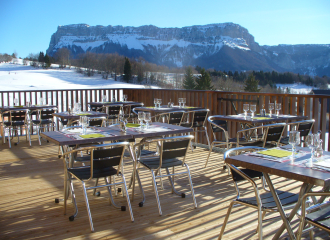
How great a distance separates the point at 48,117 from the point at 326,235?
20.8 ft

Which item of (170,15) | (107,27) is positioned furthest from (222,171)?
(107,27)

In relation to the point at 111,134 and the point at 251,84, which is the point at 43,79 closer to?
the point at 251,84


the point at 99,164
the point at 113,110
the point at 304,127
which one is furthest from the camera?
the point at 113,110

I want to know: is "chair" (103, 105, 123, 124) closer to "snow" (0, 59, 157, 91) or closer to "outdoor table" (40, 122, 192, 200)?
"outdoor table" (40, 122, 192, 200)

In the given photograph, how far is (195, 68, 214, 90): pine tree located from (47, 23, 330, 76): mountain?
2350cm

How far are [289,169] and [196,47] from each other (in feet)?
333

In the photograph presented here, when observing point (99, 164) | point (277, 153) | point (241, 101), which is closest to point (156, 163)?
point (99, 164)

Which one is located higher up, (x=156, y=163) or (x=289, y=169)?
(x=289, y=169)

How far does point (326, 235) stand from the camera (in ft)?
10.1

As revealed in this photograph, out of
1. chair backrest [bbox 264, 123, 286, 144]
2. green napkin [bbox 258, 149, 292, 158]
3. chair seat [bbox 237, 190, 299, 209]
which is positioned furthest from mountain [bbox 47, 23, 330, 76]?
chair seat [bbox 237, 190, 299, 209]

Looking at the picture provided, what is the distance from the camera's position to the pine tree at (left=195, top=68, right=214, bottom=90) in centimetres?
5566

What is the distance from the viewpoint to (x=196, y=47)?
101188 mm

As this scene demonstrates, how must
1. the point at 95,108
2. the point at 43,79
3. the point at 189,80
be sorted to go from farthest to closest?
the point at 189,80 < the point at 43,79 < the point at 95,108

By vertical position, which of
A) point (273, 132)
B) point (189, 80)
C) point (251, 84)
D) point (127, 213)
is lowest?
point (127, 213)
